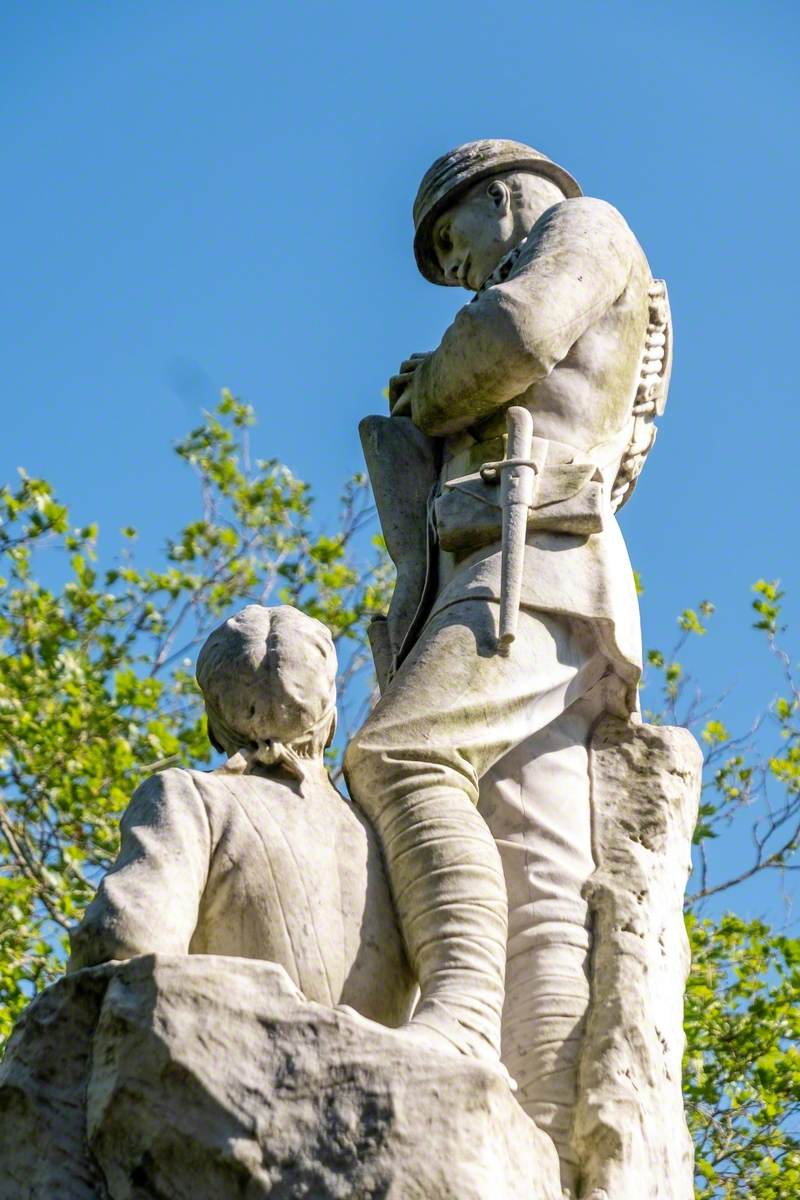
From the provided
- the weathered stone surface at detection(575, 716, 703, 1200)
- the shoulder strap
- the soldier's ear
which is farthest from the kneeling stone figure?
the soldier's ear

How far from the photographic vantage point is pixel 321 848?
5055 mm

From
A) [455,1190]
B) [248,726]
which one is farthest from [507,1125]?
[248,726]

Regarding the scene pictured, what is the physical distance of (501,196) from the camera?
22.1ft

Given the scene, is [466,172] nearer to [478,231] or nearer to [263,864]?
[478,231]

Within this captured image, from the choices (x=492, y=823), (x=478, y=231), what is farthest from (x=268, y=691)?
(x=478, y=231)

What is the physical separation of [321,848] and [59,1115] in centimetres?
89

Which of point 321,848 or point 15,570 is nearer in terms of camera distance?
point 321,848

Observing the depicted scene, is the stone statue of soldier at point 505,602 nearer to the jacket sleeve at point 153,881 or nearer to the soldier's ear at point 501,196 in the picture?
the soldier's ear at point 501,196

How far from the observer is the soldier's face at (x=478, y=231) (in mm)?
6695

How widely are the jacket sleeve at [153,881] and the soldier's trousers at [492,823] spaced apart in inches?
18.6

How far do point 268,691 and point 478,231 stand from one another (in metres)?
2.04

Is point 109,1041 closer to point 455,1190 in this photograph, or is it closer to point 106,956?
point 106,956

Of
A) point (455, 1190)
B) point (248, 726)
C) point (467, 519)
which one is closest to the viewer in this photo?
point (455, 1190)

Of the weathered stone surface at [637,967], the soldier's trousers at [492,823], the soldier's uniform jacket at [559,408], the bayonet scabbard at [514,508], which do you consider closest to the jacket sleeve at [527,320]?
the soldier's uniform jacket at [559,408]
